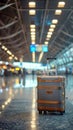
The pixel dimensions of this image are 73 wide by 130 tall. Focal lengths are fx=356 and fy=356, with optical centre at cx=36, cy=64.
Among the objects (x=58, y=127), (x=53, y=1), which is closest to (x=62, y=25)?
(x=53, y=1)

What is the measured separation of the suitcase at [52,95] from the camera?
35.8 feet

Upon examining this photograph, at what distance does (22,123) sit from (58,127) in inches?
40.9

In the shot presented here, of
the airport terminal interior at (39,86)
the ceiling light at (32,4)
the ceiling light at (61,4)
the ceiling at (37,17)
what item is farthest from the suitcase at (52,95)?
the ceiling light at (61,4)

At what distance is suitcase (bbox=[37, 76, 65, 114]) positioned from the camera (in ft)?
35.8

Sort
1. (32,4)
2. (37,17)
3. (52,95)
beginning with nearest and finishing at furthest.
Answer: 1. (52,95)
2. (32,4)
3. (37,17)

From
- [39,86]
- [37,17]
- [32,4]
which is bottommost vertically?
[39,86]

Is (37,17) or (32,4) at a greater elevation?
(37,17)

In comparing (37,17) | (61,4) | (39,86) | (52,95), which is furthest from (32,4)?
(52,95)

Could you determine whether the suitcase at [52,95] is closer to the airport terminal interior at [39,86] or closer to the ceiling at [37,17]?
the airport terminal interior at [39,86]

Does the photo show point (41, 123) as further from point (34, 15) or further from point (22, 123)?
point (34, 15)

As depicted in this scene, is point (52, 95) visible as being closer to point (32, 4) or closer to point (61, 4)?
point (32, 4)

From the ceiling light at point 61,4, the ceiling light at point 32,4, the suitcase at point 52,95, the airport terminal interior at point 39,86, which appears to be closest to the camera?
the airport terminal interior at point 39,86

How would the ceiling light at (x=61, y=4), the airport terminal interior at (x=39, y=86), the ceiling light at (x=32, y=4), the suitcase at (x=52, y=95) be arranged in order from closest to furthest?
the airport terminal interior at (x=39, y=86) < the suitcase at (x=52, y=95) < the ceiling light at (x=32, y=4) < the ceiling light at (x=61, y=4)

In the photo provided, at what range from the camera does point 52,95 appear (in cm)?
1098
